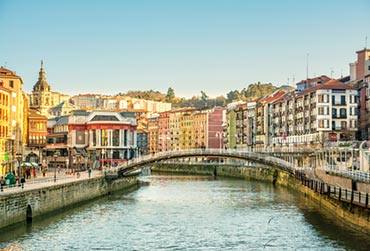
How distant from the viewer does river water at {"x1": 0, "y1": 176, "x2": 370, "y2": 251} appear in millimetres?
43188

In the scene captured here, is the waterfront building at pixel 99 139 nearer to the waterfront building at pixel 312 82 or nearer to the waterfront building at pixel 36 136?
the waterfront building at pixel 36 136

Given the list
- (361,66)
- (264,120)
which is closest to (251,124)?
(264,120)

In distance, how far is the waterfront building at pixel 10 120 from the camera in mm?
79812

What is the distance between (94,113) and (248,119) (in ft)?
167

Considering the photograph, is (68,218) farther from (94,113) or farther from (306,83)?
(306,83)

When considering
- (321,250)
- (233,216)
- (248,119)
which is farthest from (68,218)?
(248,119)

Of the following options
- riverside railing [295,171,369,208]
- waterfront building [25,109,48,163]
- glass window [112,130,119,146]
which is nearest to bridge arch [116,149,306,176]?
riverside railing [295,171,369,208]

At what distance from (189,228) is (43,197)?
40.8ft

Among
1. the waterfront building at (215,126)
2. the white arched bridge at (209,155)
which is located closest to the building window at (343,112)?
the white arched bridge at (209,155)

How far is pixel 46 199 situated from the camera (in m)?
56.5

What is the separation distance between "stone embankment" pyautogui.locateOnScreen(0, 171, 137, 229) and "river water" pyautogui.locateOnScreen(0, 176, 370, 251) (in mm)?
974

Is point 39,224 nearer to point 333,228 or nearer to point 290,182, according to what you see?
point 333,228

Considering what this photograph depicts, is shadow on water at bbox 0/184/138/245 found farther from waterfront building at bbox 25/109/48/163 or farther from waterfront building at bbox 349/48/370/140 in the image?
waterfront building at bbox 25/109/48/163

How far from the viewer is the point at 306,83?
135000 millimetres
